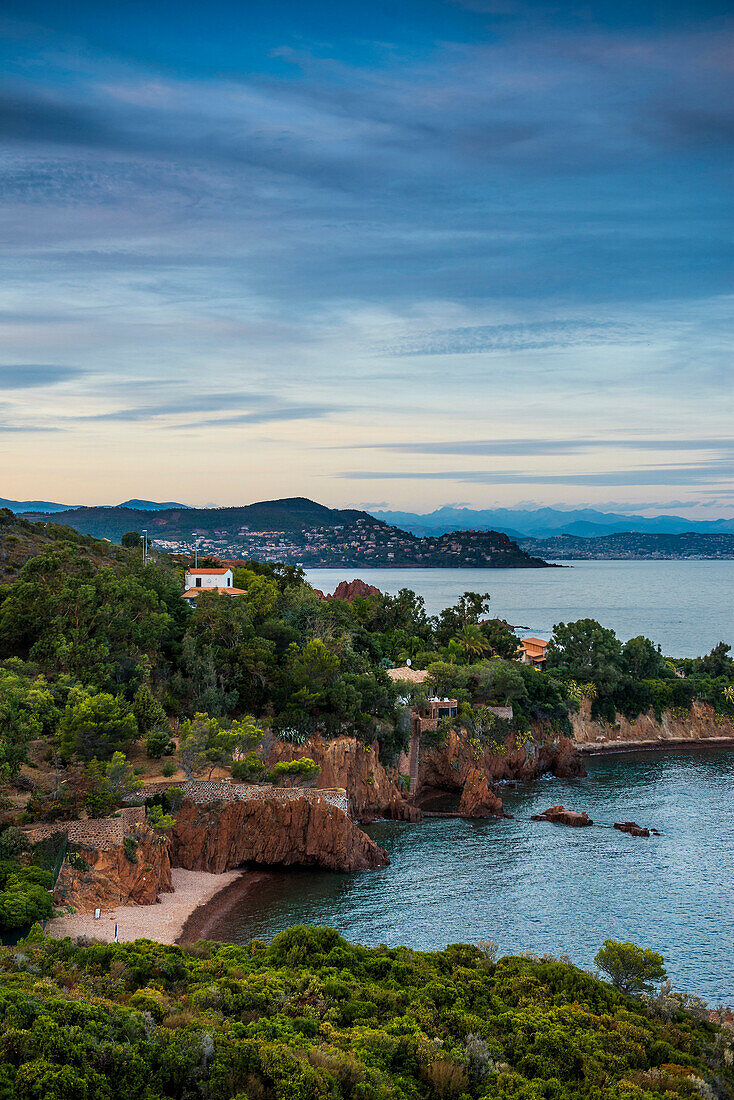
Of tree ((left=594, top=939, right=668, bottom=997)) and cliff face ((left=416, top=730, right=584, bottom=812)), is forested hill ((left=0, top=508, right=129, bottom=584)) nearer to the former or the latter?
cliff face ((left=416, top=730, right=584, bottom=812))

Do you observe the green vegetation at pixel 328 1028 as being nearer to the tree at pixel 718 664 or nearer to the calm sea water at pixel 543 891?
the calm sea water at pixel 543 891

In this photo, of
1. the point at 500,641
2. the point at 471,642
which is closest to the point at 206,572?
the point at 471,642

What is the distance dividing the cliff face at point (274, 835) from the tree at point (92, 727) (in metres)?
4.30

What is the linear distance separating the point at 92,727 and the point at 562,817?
82.2ft

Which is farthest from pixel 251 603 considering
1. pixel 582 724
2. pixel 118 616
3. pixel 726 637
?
pixel 726 637

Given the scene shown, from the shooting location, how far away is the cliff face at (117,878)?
30.0 m

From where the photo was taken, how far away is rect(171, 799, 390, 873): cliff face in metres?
36.5

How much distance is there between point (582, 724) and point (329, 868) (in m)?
34.4

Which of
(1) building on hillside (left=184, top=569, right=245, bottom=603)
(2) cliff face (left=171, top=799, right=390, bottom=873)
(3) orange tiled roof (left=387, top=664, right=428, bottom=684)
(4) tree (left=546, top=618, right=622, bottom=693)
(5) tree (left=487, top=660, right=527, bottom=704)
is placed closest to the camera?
(2) cliff face (left=171, top=799, right=390, bottom=873)

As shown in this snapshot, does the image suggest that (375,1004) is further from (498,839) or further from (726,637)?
(726,637)

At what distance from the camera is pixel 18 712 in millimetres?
31406

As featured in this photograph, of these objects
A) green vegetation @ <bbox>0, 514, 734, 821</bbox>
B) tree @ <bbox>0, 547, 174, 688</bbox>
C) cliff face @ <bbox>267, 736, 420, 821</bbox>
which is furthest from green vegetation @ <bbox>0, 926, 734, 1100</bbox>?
cliff face @ <bbox>267, 736, 420, 821</bbox>

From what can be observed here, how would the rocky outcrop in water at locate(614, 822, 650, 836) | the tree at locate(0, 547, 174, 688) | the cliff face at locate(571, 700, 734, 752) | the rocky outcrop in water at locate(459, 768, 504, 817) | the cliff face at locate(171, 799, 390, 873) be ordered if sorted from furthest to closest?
1. the cliff face at locate(571, 700, 734, 752)
2. the rocky outcrop in water at locate(459, 768, 504, 817)
3. the rocky outcrop in water at locate(614, 822, 650, 836)
4. the tree at locate(0, 547, 174, 688)
5. the cliff face at locate(171, 799, 390, 873)

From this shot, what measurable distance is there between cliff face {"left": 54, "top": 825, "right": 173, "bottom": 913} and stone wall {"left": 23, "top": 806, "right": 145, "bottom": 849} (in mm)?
281
